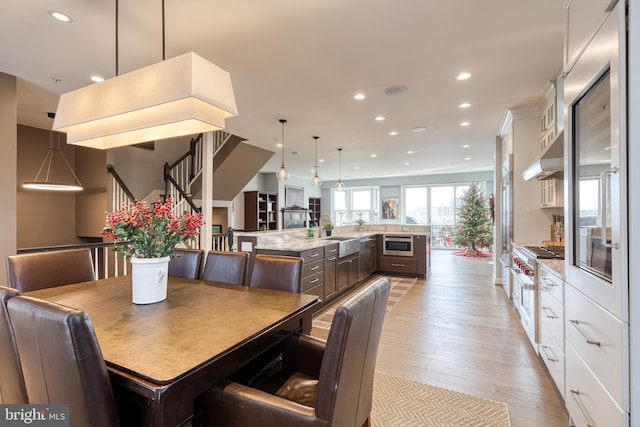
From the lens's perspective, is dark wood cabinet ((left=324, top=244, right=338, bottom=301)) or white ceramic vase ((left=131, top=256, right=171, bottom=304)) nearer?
white ceramic vase ((left=131, top=256, right=171, bottom=304))

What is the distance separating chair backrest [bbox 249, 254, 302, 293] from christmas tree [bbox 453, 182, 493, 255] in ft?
28.6

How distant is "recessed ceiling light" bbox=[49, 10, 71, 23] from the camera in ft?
6.81

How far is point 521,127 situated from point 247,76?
144 inches

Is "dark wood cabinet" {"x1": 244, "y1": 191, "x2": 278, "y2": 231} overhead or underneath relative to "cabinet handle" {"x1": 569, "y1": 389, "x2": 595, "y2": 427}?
overhead

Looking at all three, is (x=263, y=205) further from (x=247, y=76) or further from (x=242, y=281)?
(x=242, y=281)

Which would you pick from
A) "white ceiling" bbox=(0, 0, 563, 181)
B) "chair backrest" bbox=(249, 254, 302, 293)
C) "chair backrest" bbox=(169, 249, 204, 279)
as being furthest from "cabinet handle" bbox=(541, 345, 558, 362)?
"chair backrest" bbox=(169, 249, 204, 279)

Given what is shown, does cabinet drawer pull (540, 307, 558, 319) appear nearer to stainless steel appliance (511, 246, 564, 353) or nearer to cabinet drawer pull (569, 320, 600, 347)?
stainless steel appliance (511, 246, 564, 353)

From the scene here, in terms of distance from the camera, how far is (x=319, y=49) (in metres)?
2.56

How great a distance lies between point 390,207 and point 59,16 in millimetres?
10654

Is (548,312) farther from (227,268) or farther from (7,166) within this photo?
(7,166)

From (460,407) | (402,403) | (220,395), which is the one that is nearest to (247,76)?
(220,395)

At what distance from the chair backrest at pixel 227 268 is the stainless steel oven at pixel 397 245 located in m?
4.42

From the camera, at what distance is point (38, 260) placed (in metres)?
2.24

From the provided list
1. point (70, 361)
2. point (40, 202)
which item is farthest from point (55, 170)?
point (70, 361)
